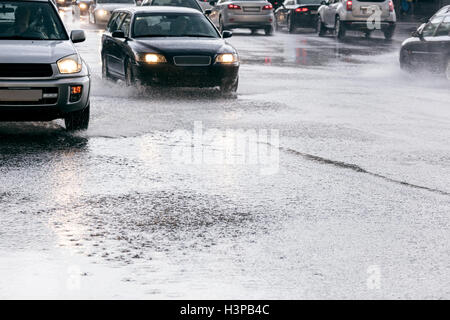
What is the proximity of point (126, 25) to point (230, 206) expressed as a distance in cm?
1010

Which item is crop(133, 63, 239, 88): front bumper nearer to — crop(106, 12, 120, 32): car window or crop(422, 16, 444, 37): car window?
crop(106, 12, 120, 32): car window

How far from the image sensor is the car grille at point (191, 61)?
15.5 metres

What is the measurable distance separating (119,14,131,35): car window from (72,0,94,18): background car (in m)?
35.9

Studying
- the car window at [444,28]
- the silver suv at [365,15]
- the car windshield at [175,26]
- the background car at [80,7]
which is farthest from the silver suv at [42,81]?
the background car at [80,7]

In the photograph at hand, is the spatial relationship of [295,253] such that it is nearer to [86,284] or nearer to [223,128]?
[86,284]

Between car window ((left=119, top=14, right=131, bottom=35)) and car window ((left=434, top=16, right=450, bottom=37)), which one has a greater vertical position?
car window ((left=119, top=14, right=131, bottom=35))

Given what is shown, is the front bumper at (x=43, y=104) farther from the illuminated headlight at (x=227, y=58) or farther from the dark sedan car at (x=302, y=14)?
the dark sedan car at (x=302, y=14)

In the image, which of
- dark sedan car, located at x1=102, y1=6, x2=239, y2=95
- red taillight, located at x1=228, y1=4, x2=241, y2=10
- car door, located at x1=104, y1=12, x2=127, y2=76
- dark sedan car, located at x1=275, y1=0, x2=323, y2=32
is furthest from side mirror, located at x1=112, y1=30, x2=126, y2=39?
dark sedan car, located at x1=275, y1=0, x2=323, y2=32

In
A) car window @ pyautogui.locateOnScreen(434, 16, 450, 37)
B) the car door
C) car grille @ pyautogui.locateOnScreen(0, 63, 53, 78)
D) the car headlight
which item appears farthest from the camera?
car window @ pyautogui.locateOnScreen(434, 16, 450, 37)

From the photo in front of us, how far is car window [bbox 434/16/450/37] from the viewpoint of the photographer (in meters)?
19.0

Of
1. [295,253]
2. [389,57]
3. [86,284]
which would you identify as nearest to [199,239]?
[295,253]

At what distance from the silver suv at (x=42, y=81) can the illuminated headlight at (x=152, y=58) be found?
342cm

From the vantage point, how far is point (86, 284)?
5.54m
